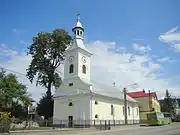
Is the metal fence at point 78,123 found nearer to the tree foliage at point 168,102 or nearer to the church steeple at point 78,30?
the church steeple at point 78,30

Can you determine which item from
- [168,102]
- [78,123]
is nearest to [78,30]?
[78,123]

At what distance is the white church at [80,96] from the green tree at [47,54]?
1.97m

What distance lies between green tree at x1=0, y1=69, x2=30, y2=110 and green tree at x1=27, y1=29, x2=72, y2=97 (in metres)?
2.79

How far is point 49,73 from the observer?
4809 cm

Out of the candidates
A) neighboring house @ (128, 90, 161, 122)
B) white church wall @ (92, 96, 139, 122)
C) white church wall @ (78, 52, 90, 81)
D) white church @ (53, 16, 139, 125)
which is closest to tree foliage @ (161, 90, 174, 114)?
neighboring house @ (128, 90, 161, 122)

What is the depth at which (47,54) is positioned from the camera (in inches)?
1922

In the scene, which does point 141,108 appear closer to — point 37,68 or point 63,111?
point 63,111

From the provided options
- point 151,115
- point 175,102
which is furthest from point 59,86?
point 175,102

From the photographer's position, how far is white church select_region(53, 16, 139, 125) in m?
43.1

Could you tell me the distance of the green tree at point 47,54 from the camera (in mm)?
47500

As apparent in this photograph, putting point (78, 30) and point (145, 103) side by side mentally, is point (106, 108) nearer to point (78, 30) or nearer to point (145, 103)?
point (78, 30)

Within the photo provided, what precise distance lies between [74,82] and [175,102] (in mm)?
79695

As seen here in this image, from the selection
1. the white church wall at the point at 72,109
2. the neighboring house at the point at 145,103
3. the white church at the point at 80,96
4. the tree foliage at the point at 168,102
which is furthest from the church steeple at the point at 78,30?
the tree foliage at the point at 168,102

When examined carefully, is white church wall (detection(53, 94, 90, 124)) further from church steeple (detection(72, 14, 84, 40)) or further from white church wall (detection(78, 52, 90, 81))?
church steeple (detection(72, 14, 84, 40))
